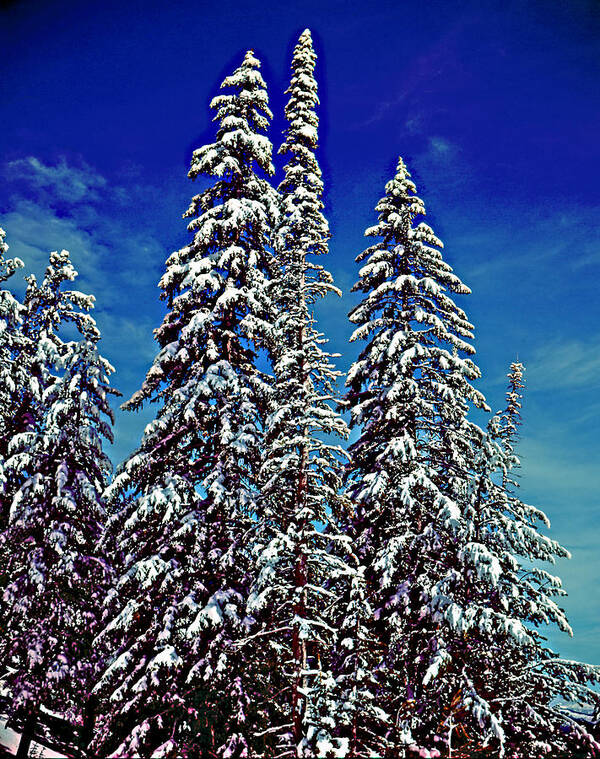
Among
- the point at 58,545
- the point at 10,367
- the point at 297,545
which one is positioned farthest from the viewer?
the point at 10,367

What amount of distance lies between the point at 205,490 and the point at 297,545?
3.32 meters

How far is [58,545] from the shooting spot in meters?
16.8

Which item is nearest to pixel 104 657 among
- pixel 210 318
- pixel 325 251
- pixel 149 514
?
pixel 149 514

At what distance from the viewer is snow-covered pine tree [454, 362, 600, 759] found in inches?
488

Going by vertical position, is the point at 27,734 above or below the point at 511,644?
below

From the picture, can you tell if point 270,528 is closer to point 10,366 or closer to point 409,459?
point 409,459

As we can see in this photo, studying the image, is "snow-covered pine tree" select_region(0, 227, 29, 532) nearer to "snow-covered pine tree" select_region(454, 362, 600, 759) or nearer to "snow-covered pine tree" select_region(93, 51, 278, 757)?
"snow-covered pine tree" select_region(93, 51, 278, 757)

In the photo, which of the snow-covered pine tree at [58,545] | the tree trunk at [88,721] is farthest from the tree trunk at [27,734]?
the tree trunk at [88,721]

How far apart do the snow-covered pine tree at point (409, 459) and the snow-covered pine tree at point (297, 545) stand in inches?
52.5

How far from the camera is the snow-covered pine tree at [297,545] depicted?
37.6 ft

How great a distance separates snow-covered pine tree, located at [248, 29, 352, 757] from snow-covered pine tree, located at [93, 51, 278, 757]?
69 centimetres

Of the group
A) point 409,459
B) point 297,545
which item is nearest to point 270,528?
point 297,545

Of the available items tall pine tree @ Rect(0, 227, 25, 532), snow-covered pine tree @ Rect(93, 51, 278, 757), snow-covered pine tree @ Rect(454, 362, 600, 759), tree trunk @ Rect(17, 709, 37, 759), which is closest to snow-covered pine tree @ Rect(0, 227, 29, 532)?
tall pine tree @ Rect(0, 227, 25, 532)

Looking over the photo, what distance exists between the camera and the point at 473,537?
48.3 ft
